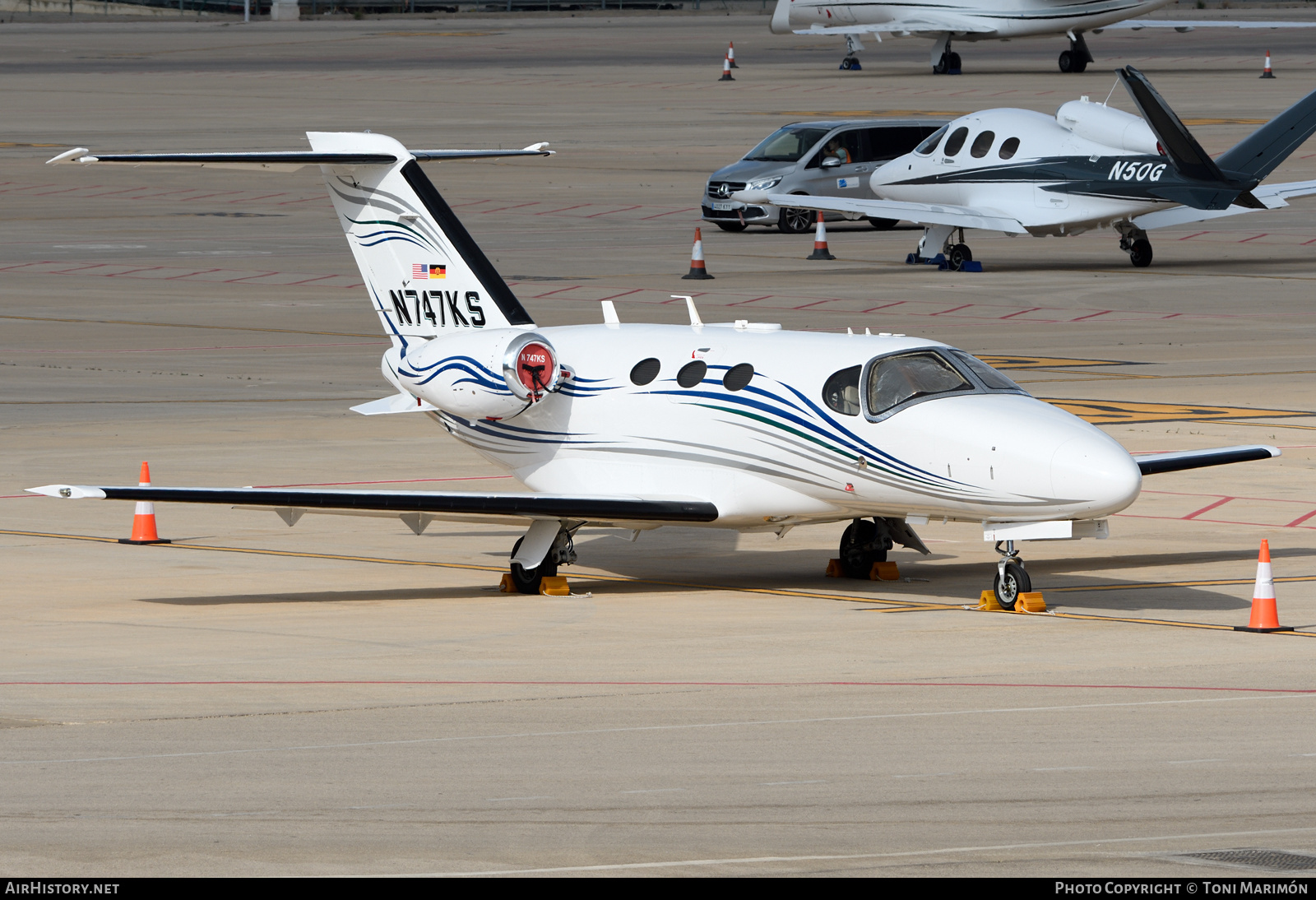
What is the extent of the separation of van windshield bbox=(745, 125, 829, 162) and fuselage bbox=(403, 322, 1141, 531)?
32.7 metres

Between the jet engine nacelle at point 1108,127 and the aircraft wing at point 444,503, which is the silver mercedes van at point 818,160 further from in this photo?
the aircraft wing at point 444,503

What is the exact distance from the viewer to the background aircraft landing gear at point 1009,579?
17.5 m

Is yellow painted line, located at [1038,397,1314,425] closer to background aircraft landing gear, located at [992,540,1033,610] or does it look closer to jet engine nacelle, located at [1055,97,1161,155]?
background aircraft landing gear, located at [992,540,1033,610]

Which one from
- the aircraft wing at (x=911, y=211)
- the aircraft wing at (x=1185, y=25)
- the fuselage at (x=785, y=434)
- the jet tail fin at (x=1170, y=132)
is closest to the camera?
the fuselage at (x=785, y=434)

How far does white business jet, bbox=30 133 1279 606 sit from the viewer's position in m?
17.2

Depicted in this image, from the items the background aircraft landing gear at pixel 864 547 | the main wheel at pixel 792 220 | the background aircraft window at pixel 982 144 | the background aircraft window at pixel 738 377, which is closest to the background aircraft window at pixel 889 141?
the main wheel at pixel 792 220

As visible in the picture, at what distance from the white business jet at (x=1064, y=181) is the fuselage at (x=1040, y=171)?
0.02 metres

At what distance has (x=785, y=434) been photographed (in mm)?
18250

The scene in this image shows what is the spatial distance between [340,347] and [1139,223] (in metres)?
18.5

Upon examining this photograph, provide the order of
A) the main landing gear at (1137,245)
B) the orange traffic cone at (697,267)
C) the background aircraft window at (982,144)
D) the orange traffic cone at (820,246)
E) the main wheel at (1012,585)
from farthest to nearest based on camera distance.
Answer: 1. the orange traffic cone at (820,246)
2. the main landing gear at (1137,245)
3. the background aircraft window at (982,144)
4. the orange traffic cone at (697,267)
5. the main wheel at (1012,585)

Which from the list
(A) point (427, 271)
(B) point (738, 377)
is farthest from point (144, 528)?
(B) point (738, 377)

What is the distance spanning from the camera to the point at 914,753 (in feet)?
41.1
